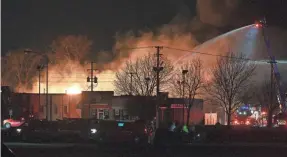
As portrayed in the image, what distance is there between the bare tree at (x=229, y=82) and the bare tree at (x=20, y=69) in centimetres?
4802

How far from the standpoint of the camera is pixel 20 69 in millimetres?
119375

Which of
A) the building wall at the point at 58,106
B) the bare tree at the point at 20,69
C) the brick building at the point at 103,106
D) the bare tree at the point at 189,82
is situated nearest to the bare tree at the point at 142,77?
the bare tree at the point at 189,82

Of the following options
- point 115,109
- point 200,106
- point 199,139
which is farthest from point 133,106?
point 199,139

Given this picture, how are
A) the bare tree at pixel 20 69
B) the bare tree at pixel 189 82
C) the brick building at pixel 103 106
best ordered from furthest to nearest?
the bare tree at pixel 20 69 < the bare tree at pixel 189 82 < the brick building at pixel 103 106

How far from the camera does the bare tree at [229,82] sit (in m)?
79.6

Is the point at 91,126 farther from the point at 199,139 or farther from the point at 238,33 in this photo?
the point at 238,33

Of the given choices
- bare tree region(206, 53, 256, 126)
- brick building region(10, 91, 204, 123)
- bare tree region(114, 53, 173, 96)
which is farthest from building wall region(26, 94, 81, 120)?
bare tree region(206, 53, 256, 126)

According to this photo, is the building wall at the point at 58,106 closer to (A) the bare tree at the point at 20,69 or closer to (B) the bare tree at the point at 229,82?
(A) the bare tree at the point at 20,69

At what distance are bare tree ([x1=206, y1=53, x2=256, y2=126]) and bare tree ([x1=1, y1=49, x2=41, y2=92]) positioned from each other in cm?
4802

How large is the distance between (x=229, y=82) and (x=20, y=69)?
5566 cm

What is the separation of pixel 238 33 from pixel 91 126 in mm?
80539

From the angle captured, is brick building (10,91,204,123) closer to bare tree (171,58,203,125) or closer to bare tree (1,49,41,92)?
bare tree (171,58,203,125)

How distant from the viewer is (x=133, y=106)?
245ft

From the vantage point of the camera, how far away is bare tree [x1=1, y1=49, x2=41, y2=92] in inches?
4648
